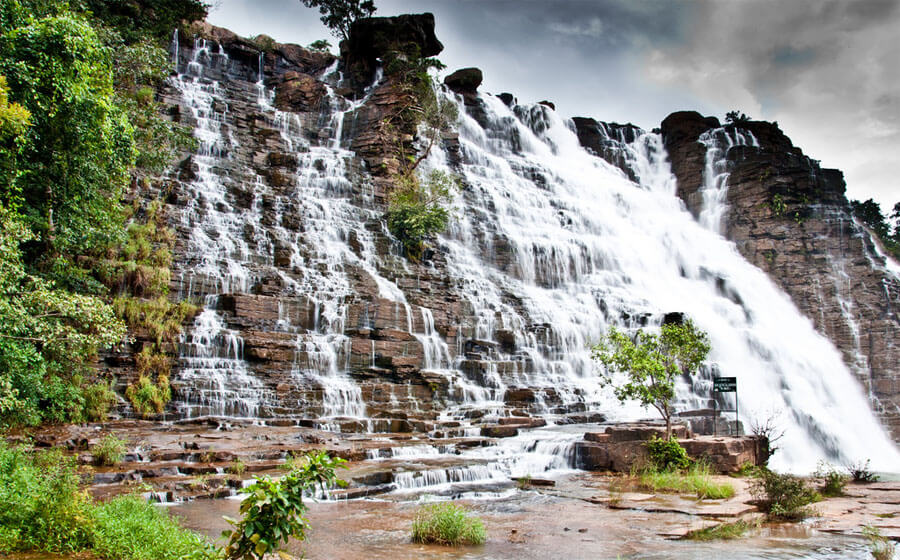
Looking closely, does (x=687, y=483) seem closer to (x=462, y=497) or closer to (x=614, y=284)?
(x=462, y=497)

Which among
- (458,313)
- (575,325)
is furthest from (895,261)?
(458,313)

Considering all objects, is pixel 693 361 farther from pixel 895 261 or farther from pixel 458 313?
pixel 895 261

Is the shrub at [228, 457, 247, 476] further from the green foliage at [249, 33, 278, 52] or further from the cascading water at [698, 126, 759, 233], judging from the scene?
the cascading water at [698, 126, 759, 233]

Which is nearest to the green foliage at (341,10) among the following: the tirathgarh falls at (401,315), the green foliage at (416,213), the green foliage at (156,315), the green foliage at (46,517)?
the tirathgarh falls at (401,315)

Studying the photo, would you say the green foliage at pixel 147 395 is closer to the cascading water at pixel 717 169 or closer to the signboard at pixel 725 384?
the signboard at pixel 725 384

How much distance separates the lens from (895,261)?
4000 cm

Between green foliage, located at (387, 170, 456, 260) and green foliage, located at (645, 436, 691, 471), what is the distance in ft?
56.1

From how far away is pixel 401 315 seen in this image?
23.8 m

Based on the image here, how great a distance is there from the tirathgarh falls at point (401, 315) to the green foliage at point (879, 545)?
52 mm

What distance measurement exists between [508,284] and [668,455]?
17.3 meters

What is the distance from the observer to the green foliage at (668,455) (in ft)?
44.9

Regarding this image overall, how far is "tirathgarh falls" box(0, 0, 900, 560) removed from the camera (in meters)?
9.08

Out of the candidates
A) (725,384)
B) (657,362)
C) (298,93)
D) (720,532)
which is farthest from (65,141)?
(298,93)

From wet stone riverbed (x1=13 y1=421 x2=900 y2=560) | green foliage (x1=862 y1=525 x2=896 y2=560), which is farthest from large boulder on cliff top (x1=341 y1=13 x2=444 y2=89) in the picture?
green foliage (x1=862 y1=525 x2=896 y2=560)
